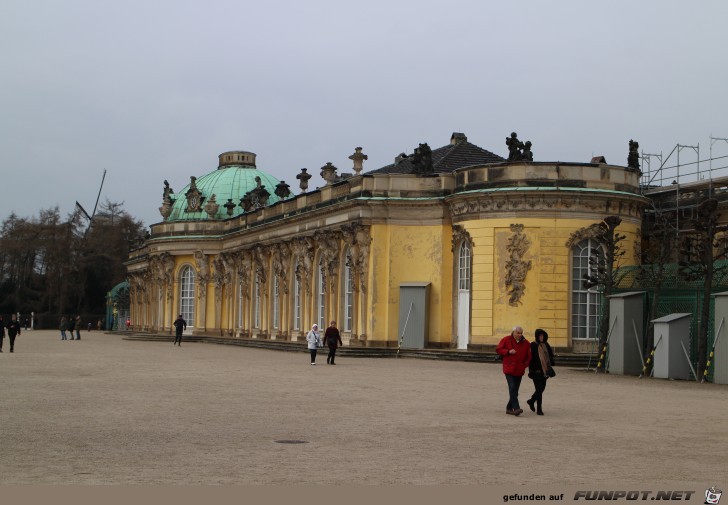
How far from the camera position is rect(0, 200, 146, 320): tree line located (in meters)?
104

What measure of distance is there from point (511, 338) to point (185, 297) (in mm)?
54045

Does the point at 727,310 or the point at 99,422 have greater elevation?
the point at 727,310

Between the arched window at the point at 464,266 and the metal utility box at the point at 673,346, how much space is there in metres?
12.8

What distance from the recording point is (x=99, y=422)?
1551 centimetres

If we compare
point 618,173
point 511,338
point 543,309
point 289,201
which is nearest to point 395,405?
point 511,338

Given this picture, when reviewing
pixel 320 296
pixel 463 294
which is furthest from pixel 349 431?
pixel 320 296

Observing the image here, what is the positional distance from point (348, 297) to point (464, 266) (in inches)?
267

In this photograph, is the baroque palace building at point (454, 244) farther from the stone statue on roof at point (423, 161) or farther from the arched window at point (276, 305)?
the arched window at point (276, 305)

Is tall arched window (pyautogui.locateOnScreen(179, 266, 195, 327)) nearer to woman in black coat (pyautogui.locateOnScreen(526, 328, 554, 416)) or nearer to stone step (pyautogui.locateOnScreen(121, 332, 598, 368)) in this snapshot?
stone step (pyautogui.locateOnScreen(121, 332, 598, 368))

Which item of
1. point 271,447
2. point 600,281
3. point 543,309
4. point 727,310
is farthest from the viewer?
point 543,309

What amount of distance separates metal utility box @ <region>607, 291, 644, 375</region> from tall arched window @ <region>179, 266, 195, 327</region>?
141 ft

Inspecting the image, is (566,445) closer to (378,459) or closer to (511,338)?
(378,459)

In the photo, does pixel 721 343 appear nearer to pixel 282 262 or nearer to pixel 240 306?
pixel 282 262

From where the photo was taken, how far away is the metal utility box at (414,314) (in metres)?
41.7
